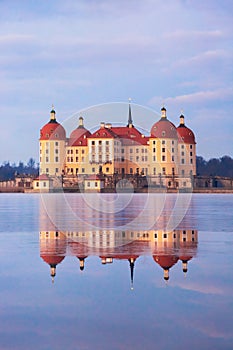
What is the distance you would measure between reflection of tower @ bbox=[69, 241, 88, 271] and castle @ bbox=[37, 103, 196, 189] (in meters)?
62.7

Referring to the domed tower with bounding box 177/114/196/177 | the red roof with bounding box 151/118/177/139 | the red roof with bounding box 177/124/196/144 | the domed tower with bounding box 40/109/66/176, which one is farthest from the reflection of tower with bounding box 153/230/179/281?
the red roof with bounding box 177/124/196/144

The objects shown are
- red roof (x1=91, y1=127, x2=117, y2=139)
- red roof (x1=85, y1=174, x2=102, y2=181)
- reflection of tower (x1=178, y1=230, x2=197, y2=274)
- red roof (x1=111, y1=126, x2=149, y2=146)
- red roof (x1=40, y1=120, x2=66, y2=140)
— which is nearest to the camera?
reflection of tower (x1=178, y1=230, x2=197, y2=274)

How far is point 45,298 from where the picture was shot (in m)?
5.18

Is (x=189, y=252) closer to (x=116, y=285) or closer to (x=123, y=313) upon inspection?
(x=116, y=285)

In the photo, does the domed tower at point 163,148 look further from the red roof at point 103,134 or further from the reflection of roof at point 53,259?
the reflection of roof at point 53,259

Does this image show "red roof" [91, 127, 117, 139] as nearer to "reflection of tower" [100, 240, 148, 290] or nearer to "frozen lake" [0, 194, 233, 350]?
"frozen lake" [0, 194, 233, 350]

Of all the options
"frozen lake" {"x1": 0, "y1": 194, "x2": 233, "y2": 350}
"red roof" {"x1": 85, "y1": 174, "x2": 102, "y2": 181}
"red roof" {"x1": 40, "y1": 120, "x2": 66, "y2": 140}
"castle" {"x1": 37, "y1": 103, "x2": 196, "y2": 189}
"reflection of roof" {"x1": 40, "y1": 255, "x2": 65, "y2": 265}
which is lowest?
"frozen lake" {"x1": 0, "y1": 194, "x2": 233, "y2": 350}

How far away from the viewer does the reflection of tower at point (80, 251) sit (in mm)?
7516

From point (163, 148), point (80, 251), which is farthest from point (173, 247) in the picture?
point (163, 148)

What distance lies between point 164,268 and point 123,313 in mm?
2226

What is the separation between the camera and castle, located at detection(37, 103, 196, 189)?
246 feet

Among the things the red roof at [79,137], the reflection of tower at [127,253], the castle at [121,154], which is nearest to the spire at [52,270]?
the reflection of tower at [127,253]

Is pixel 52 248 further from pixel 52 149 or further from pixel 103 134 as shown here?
pixel 52 149

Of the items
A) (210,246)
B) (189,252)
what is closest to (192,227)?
(210,246)
